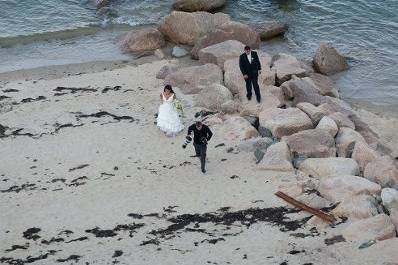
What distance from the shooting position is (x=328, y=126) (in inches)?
737

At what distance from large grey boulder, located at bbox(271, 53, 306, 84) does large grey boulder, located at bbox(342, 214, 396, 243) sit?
940 cm

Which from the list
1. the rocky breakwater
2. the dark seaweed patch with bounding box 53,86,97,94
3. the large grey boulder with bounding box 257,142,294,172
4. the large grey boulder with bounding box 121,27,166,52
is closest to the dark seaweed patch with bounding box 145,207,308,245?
the rocky breakwater

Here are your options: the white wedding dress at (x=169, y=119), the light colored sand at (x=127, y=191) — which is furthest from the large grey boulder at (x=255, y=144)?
the white wedding dress at (x=169, y=119)

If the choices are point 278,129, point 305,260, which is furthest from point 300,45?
point 305,260

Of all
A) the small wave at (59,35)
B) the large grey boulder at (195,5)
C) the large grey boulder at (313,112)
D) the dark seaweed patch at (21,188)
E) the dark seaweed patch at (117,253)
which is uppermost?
the large grey boulder at (195,5)

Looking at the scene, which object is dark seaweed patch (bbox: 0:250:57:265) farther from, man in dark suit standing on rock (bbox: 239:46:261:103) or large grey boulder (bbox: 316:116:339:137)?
large grey boulder (bbox: 316:116:339:137)

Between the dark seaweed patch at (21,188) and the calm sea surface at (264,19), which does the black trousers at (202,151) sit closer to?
the dark seaweed patch at (21,188)

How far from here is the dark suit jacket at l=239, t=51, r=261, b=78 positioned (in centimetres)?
1942

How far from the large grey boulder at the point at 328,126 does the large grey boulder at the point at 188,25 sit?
1021 cm

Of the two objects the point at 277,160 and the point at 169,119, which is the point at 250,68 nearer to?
the point at 169,119

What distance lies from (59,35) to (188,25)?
6.94 m

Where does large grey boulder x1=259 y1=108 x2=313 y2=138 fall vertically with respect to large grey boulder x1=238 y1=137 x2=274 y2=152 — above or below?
above

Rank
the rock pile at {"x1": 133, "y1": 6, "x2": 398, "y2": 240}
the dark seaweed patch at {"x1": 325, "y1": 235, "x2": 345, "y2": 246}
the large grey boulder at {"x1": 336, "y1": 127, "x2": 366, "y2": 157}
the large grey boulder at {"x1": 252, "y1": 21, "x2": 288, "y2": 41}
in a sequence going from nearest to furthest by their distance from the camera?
the dark seaweed patch at {"x1": 325, "y1": 235, "x2": 345, "y2": 246} → the rock pile at {"x1": 133, "y1": 6, "x2": 398, "y2": 240} → the large grey boulder at {"x1": 336, "y1": 127, "x2": 366, "y2": 157} → the large grey boulder at {"x1": 252, "y1": 21, "x2": 288, "y2": 41}

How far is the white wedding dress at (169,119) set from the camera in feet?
60.9
